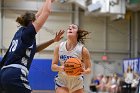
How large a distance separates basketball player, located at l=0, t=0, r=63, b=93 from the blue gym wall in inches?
259

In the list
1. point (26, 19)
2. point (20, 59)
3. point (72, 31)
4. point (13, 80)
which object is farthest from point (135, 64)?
point (13, 80)

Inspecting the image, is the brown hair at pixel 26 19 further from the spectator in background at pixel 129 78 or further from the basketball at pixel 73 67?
the spectator in background at pixel 129 78

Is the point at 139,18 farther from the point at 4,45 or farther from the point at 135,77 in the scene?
the point at 4,45

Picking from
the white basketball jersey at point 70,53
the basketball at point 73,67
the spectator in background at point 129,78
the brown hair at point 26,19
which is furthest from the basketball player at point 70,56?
the spectator in background at point 129,78

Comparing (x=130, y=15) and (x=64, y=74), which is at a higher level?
(x=130, y=15)

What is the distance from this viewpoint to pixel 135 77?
55.5ft

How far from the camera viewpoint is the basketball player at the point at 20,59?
3734 mm

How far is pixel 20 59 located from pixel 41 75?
22.8 ft

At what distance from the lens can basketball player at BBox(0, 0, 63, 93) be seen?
3.73 metres

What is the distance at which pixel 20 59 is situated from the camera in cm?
386

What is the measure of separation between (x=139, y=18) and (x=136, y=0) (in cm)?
387

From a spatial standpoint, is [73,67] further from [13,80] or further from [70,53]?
[13,80]

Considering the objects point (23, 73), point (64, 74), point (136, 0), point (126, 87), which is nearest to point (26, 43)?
point (23, 73)

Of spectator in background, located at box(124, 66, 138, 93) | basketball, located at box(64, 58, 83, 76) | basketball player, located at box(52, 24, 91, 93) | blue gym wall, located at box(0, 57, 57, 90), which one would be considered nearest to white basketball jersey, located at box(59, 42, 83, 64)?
basketball player, located at box(52, 24, 91, 93)
